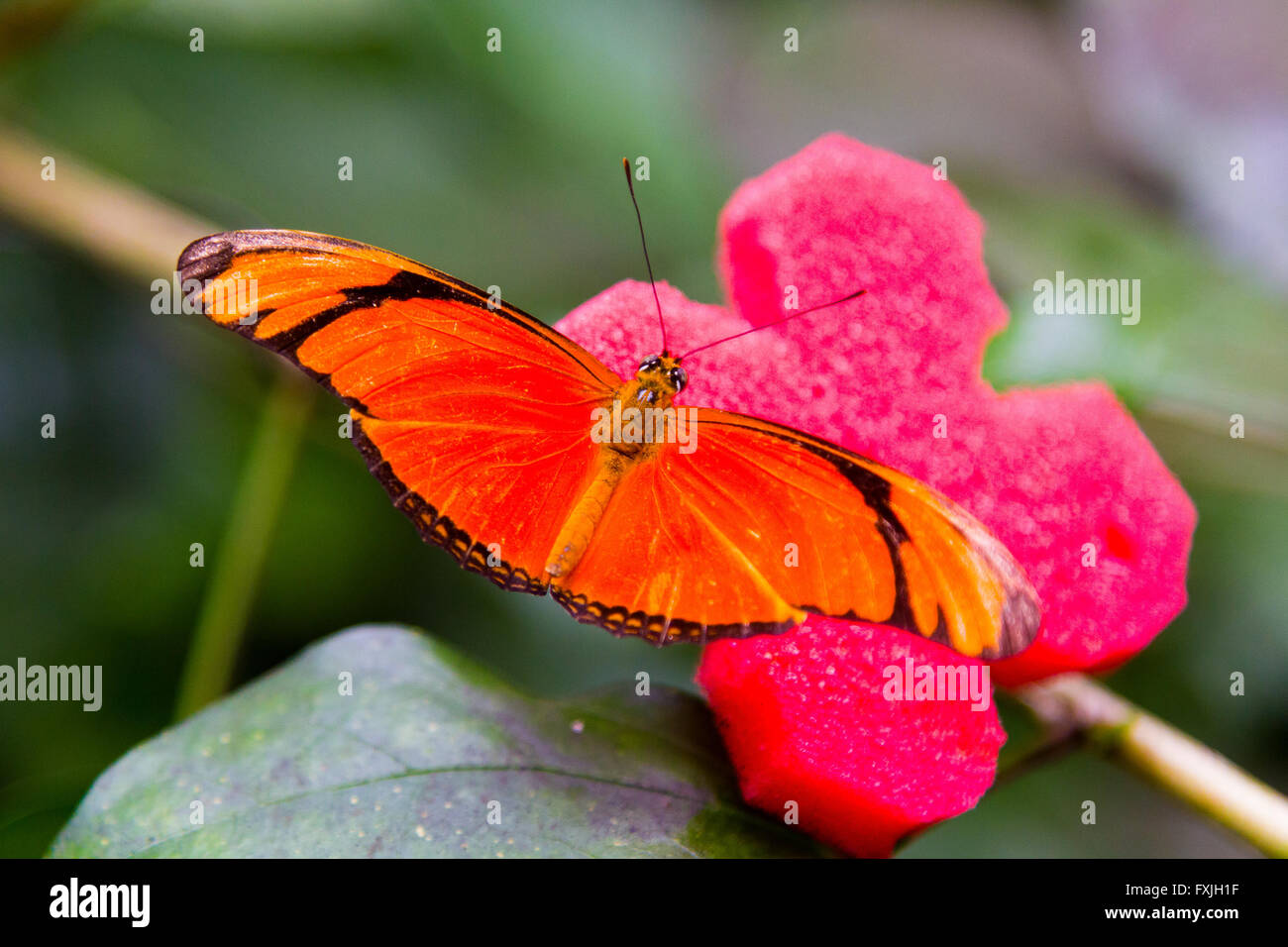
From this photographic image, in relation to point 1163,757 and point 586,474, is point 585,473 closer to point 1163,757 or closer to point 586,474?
point 586,474

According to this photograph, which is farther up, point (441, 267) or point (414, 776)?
point (441, 267)

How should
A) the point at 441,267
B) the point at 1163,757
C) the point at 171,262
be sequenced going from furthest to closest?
the point at 441,267 → the point at 171,262 → the point at 1163,757

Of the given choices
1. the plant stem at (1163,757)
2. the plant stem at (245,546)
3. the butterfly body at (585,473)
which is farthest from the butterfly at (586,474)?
the plant stem at (245,546)

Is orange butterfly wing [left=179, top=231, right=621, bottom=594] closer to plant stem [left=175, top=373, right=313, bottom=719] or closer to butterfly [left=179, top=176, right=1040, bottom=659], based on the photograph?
butterfly [left=179, top=176, right=1040, bottom=659]

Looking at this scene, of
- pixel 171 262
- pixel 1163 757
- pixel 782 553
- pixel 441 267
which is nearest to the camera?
pixel 782 553

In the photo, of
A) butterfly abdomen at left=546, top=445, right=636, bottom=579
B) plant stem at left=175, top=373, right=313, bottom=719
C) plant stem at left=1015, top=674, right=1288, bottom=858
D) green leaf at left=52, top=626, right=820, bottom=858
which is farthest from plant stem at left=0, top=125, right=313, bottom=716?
plant stem at left=1015, top=674, right=1288, bottom=858

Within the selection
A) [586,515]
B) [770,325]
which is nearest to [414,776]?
[586,515]
